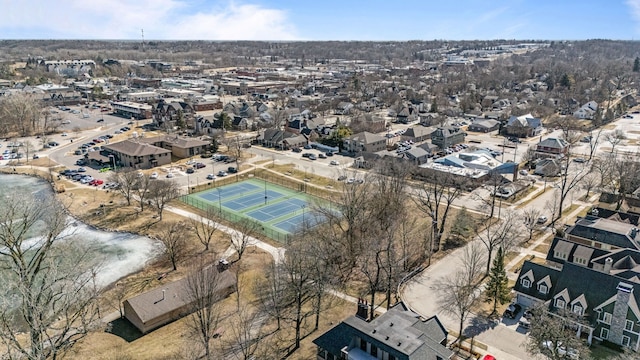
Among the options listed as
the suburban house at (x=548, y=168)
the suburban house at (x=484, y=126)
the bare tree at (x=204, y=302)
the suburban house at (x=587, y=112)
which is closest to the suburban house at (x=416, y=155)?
the suburban house at (x=548, y=168)

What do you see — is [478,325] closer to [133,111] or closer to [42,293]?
[42,293]

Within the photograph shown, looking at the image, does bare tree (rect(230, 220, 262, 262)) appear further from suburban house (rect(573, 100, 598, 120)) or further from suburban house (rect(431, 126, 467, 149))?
suburban house (rect(573, 100, 598, 120))

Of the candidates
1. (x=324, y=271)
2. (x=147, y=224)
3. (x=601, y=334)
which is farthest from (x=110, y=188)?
(x=601, y=334)

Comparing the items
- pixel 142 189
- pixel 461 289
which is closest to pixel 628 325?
pixel 461 289

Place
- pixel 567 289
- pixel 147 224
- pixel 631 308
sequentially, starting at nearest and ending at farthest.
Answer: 1. pixel 631 308
2. pixel 567 289
3. pixel 147 224

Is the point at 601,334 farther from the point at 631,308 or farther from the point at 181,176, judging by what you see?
the point at 181,176

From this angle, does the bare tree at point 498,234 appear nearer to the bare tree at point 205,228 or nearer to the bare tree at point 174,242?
the bare tree at point 205,228
